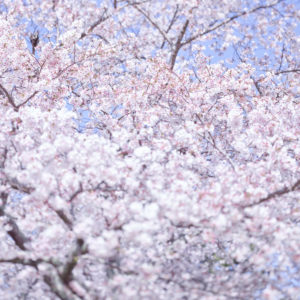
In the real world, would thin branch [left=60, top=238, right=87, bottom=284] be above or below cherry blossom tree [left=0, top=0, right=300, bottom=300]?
below

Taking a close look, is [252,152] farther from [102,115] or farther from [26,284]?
[26,284]

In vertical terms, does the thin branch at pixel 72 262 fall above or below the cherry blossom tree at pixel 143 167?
below

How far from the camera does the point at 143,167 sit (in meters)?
6.79

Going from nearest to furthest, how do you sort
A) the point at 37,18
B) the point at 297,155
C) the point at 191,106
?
1. the point at 297,155
2. the point at 191,106
3. the point at 37,18

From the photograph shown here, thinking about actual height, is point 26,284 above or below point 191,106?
below

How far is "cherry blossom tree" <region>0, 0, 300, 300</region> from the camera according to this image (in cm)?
522

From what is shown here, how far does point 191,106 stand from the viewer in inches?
385

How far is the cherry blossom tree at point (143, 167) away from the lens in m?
5.22

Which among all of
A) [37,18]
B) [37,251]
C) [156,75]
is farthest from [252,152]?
[37,18]

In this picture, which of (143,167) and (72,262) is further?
(143,167)

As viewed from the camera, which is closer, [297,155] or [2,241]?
[2,241]

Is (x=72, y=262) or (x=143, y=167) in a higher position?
(x=143, y=167)

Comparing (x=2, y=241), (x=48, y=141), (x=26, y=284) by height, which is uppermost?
(x=48, y=141)

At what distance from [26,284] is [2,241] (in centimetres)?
97
